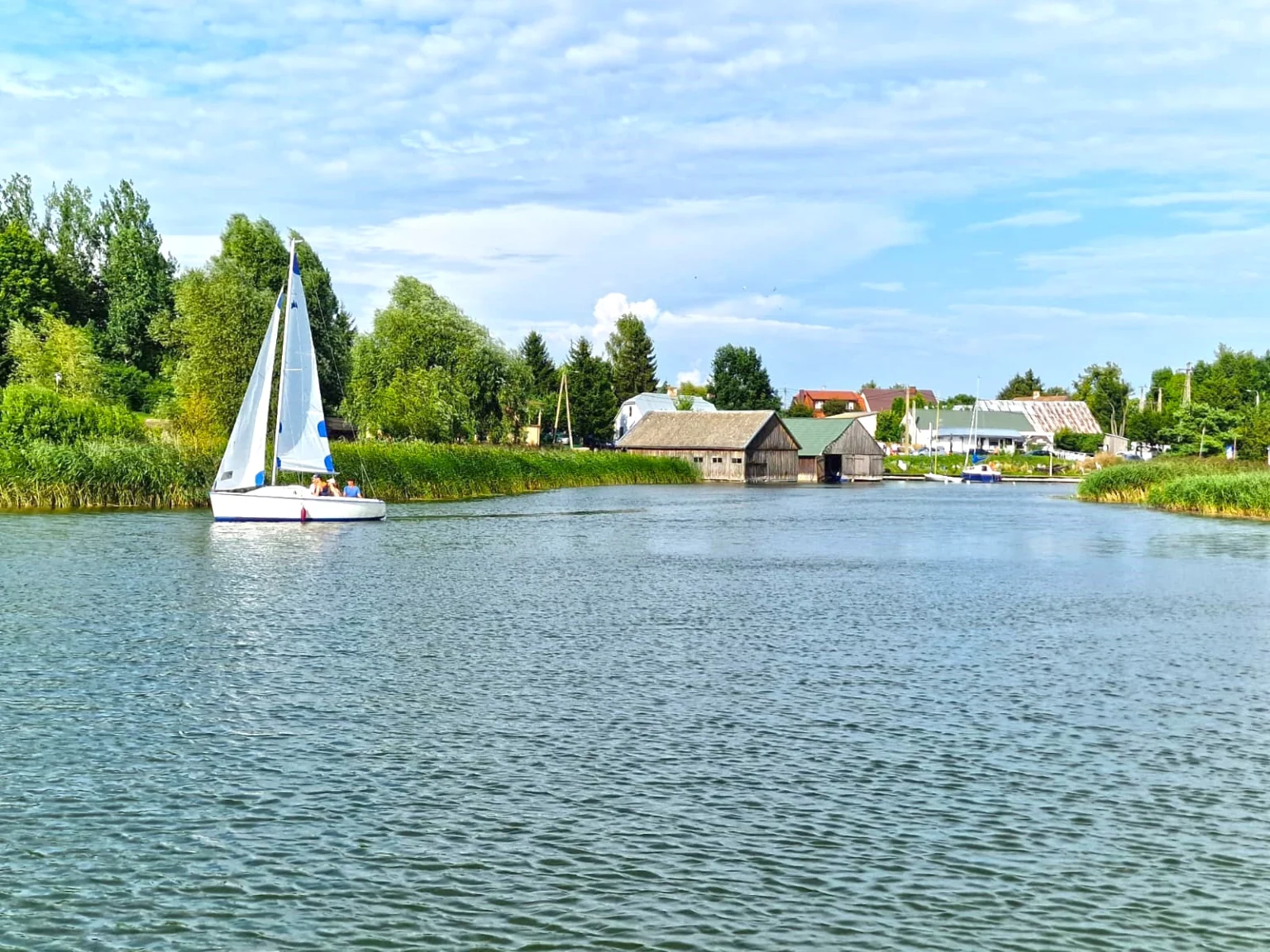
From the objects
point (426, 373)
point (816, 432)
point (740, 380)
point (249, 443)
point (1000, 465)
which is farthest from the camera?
point (740, 380)

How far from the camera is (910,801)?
11.6 meters

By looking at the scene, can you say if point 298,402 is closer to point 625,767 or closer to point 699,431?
point 625,767

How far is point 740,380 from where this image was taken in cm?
17625

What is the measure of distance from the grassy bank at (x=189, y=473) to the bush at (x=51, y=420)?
0.93 meters

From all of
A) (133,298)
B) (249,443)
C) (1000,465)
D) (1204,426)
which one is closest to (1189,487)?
(1204,426)

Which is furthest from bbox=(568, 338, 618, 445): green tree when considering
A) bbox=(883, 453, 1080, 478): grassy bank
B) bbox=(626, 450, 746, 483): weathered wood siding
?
bbox=(883, 453, 1080, 478): grassy bank

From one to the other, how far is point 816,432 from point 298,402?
277 ft

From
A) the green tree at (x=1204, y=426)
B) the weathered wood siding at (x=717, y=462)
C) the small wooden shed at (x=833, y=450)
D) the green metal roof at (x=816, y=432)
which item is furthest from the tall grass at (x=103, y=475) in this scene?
the small wooden shed at (x=833, y=450)

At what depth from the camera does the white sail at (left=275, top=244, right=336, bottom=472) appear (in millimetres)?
48125

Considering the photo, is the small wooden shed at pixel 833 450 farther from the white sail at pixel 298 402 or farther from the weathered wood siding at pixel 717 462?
the white sail at pixel 298 402

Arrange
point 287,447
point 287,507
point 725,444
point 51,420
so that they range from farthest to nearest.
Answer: point 725,444 → point 51,420 → point 287,447 → point 287,507

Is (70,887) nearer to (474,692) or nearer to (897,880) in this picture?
(897,880)

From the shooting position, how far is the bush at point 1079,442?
15075 centimetres

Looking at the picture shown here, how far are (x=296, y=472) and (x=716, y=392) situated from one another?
128 meters
